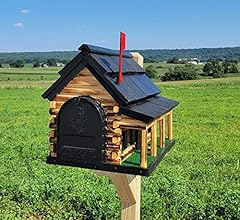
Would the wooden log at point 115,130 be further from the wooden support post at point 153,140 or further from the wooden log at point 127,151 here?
the wooden support post at point 153,140

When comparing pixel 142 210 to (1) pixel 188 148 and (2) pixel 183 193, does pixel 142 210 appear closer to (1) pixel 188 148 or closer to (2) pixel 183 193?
(2) pixel 183 193

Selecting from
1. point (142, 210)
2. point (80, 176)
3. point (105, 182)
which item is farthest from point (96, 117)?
point (80, 176)

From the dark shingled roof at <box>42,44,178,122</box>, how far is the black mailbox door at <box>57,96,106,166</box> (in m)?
0.13

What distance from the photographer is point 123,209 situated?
8.86 feet

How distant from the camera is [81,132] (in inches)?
91.3

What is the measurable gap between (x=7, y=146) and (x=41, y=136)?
6.82ft

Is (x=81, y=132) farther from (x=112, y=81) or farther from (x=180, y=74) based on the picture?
(x=180, y=74)

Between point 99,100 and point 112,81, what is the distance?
13cm

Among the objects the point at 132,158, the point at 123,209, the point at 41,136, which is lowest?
the point at 41,136

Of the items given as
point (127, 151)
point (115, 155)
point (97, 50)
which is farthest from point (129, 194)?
point (97, 50)

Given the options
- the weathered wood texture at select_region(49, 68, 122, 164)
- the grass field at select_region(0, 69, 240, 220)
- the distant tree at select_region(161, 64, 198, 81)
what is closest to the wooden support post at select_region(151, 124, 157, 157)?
the weathered wood texture at select_region(49, 68, 122, 164)

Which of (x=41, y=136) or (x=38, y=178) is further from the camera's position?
(x=41, y=136)

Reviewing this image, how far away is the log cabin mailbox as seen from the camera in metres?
2.24

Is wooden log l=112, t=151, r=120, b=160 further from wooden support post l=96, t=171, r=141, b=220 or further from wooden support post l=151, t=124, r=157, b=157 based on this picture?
wooden support post l=151, t=124, r=157, b=157
